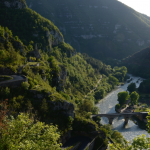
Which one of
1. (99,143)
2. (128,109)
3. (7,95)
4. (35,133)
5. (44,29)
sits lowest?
(128,109)

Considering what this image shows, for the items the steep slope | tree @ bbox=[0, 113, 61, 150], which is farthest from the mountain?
tree @ bbox=[0, 113, 61, 150]

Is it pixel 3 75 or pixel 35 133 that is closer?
pixel 35 133

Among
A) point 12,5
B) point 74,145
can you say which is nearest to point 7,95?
point 74,145

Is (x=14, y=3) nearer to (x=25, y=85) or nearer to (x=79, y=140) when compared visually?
(x=25, y=85)

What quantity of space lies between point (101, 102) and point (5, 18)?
68416 mm

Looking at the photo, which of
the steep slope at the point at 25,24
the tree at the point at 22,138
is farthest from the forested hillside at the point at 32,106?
the steep slope at the point at 25,24

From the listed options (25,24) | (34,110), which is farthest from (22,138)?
(25,24)

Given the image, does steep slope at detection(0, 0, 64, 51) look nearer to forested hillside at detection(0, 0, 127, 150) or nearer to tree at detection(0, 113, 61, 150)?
forested hillside at detection(0, 0, 127, 150)

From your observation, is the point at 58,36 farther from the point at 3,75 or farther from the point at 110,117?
the point at 3,75

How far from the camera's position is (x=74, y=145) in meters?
30.7

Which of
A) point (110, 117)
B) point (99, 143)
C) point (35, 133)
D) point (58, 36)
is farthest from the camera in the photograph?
point (58, 36)

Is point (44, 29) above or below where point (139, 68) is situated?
above

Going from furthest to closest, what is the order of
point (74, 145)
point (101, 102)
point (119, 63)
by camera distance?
1. point (119, 63)
2. point (101, 102)
3. point (74, 145)

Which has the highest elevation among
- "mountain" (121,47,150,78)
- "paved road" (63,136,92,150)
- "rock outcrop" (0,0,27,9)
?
"rock outcrop" (0,0,27,9)
